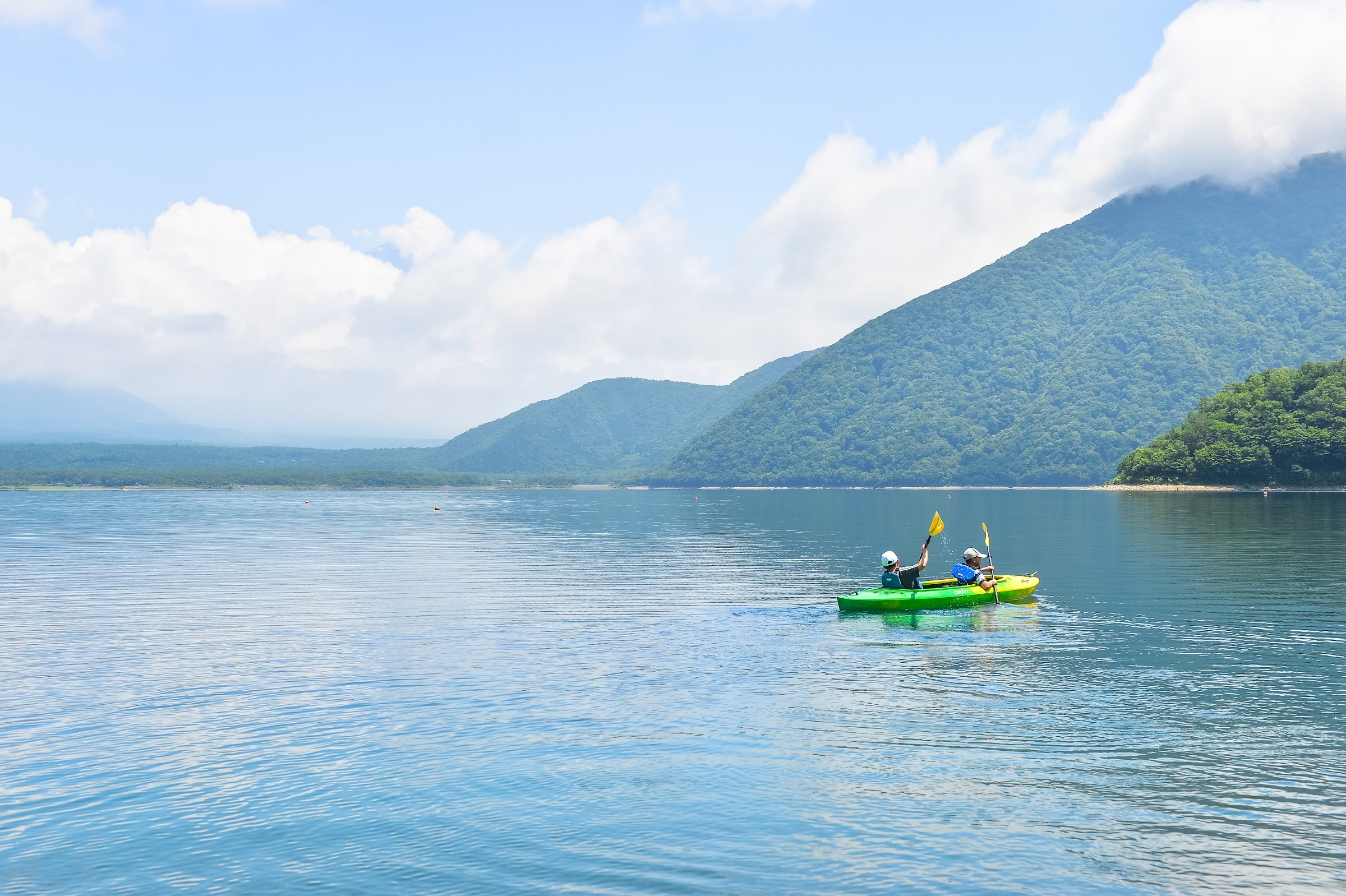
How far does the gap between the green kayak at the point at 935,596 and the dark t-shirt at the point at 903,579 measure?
0.38 meters

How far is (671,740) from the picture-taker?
25.0m

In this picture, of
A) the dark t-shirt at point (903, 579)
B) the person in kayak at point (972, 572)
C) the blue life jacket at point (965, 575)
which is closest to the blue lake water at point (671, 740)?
the dark t-shirt at point (903, 579)

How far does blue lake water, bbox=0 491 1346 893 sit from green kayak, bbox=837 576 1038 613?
898 millimetres

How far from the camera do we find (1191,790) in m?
21.0

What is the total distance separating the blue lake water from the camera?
58.3 feet

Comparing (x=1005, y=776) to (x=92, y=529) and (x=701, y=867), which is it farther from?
(x=92, y=529)

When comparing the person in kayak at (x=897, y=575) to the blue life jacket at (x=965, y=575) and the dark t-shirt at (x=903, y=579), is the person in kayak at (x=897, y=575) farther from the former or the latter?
the blue life jacket at (x=965, y=575)

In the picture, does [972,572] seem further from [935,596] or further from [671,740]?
[671,740]

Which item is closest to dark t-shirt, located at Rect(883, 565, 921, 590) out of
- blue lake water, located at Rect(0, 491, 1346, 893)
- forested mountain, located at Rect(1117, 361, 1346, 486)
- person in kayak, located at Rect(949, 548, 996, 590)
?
blue lake water, located at Rect(0, 491, 1346, 893)

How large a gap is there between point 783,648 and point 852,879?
20.4m

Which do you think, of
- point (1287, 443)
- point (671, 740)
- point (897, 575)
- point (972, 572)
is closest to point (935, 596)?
point (897, 575)

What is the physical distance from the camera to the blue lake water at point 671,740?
58.3 ft

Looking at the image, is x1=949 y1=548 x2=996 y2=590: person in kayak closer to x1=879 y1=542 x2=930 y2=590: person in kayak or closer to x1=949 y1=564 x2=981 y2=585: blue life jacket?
x1=949 y1=564 x2=981 y2=585: blue life jacket

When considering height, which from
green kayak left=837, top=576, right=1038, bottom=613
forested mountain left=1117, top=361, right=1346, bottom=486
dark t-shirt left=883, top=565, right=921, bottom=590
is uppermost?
forested mountain left=1117, top=361, right=1346, bottom=486
